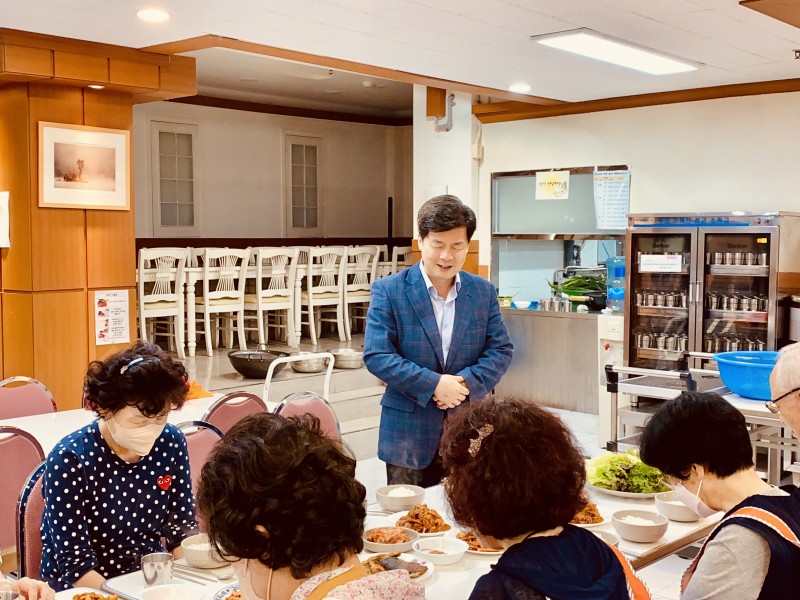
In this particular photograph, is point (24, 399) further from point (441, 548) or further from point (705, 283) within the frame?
point (705, 283)

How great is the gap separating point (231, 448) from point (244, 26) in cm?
401

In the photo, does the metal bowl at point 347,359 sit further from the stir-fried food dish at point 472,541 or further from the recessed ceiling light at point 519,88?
the stir-fried food dish at point 472,541

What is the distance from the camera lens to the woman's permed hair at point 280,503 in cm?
155

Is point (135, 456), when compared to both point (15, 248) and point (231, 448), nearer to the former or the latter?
point (231, 448)

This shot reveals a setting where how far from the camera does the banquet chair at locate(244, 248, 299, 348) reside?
10195mm

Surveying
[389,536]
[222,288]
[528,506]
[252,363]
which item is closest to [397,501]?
[389,536]

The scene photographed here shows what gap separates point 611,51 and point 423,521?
397 centimetres

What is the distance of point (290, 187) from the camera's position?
13.3m

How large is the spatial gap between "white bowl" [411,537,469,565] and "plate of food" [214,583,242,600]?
1.60 feet

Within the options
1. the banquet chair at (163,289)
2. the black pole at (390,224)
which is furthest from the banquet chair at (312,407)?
the black pole at (390,224)

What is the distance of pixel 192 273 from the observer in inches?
381

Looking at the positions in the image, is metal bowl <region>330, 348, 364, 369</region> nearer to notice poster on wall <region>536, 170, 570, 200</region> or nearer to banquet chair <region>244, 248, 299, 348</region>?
banquet chair <region>244, 248, 299, 348</region>

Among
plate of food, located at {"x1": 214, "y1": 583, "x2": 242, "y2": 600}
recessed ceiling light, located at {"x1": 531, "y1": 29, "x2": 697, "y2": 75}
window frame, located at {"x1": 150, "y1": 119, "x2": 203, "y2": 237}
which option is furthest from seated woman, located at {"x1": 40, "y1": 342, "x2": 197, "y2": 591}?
window frame, located at {"x1": 150, "y1": 119, "x2": 203, "y2": 237}

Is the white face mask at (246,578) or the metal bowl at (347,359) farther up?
the white face mask at (246,578)
